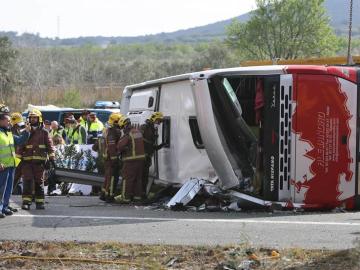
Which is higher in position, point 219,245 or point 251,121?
point 251,121

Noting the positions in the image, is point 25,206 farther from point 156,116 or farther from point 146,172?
point 156,116

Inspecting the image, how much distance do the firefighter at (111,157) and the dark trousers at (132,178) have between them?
2.30 feet

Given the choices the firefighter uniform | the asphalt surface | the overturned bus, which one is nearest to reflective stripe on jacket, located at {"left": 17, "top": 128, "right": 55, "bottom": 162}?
the firefighter uniform

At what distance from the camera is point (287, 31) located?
3412 cm

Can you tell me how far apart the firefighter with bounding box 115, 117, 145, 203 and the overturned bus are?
188 cm

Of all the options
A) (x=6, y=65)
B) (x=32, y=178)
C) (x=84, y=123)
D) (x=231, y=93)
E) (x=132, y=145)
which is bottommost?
(x=32, y=178)

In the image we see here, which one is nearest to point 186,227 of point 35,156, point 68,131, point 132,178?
point 35,156

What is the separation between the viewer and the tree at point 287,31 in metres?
33.9

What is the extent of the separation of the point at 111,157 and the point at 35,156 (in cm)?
235

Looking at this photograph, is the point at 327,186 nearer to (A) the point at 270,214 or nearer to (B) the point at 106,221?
(A) the point at 270,214

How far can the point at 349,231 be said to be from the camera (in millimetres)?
9617

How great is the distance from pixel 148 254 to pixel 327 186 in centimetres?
417

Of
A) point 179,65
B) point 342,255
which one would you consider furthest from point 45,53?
point 342,255

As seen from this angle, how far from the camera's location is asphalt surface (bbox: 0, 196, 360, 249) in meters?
9.13
